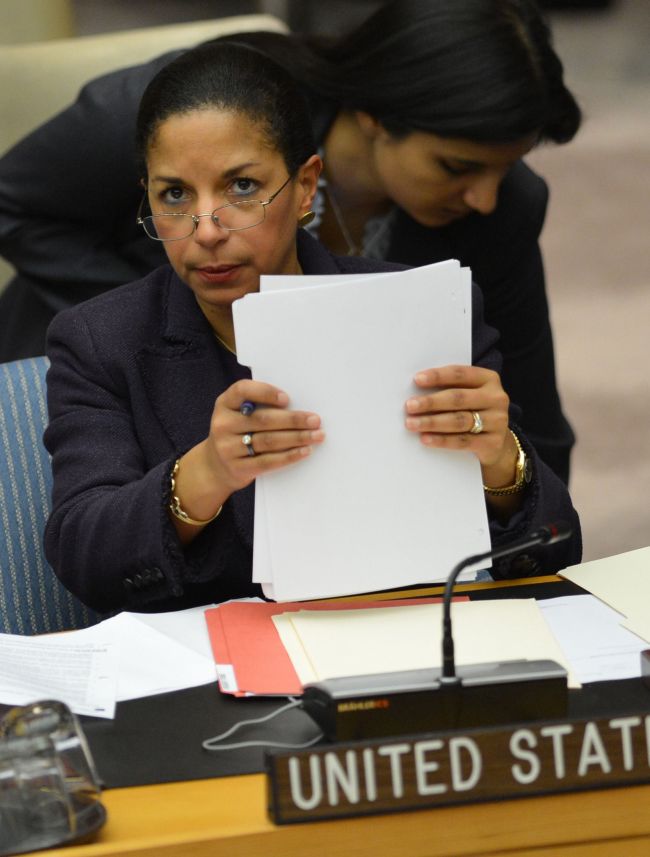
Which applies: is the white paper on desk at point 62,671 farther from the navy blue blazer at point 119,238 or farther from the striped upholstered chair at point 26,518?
the navy blue blazer at point 119,238

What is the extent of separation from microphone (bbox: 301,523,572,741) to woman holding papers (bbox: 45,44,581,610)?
30 cm

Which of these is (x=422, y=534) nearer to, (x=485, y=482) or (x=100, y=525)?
(x=485, y=482)

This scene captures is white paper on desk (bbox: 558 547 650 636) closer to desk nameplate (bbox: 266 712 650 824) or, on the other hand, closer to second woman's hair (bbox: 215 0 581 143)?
desk nameplate (bbox: 266 712 650 824)

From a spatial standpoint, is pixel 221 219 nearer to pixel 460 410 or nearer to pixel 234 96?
pixel 234 96

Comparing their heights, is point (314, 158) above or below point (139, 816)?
above

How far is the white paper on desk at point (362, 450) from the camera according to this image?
1.47m

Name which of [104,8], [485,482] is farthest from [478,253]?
[104,8]

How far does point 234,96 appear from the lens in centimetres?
178

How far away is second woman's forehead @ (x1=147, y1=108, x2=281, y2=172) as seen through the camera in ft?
5.73

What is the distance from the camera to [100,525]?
1.71m

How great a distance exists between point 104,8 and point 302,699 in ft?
23.1

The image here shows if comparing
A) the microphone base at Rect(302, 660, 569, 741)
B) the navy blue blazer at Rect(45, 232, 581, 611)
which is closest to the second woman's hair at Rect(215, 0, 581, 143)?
the navy blue blazer at Rect(45, 232, 581, 611)

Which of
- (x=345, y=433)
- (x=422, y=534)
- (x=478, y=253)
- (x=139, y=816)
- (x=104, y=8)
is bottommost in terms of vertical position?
(x=139, y=816)

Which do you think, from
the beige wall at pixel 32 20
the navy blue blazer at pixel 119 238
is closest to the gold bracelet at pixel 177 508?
the navy blue blazer at pixel 119 238
